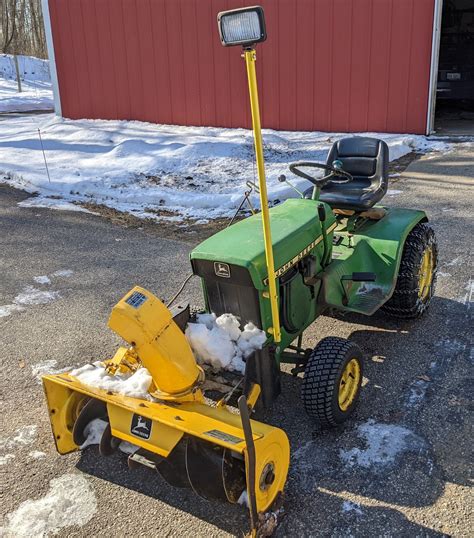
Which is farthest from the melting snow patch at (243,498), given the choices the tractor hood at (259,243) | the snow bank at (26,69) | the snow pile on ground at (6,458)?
the snow bank at (26,69)

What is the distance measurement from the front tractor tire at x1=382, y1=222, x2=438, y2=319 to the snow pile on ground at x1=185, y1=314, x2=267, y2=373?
4.59 ft

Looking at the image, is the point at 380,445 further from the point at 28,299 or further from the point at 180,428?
the point at 28,299

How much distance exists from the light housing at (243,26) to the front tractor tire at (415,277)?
2091 millimetres

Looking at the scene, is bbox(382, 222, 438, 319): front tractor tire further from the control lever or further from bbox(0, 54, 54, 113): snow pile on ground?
bbox(0, 54, 54, 113): snow pile on ground

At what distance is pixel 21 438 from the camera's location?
3078 millimetres

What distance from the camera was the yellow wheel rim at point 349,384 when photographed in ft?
9.87

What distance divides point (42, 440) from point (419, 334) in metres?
2.46

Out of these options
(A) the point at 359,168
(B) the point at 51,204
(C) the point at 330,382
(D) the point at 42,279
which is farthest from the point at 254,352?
(B) the point at 51,204

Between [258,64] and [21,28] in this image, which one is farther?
[21,28]

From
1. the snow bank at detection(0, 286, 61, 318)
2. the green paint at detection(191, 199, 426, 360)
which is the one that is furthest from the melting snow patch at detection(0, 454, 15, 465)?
the snow bank at detection(0, 286, 61, 318)

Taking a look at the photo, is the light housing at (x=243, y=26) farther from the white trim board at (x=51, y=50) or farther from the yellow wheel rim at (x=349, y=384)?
the white trim board at (x=51, y=50)

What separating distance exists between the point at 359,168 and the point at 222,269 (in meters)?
1.95

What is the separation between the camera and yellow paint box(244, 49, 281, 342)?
2.42 meters

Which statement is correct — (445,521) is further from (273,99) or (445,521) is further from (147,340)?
(273,99)
